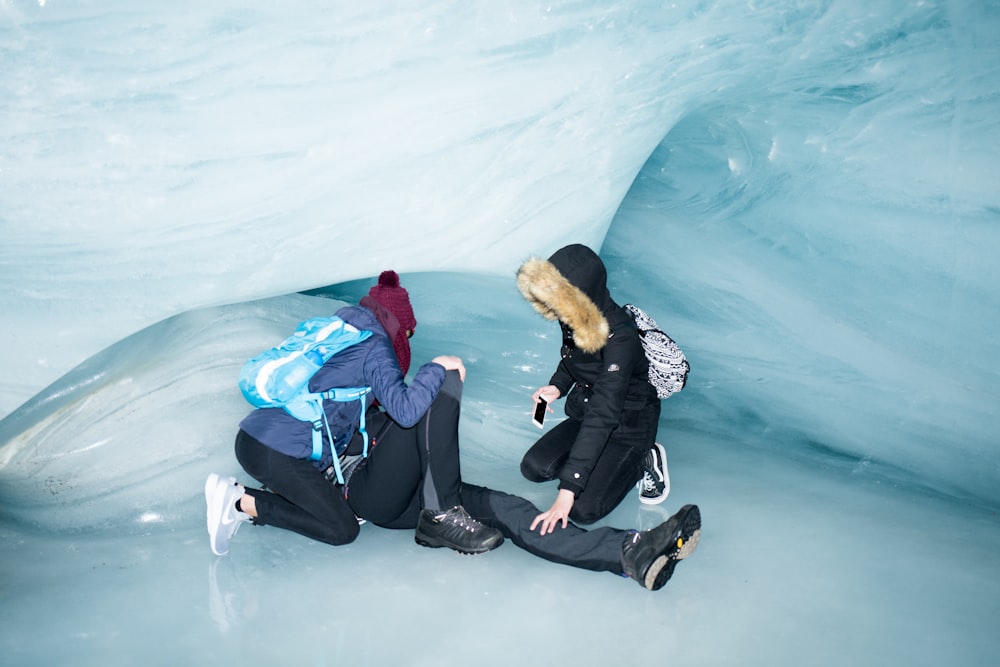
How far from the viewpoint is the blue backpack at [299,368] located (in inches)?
84.0

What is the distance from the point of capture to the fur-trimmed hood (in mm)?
2236

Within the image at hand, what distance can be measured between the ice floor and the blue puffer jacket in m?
0.40

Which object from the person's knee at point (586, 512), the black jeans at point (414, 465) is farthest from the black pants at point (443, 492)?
the person's knee at point (586, 512)

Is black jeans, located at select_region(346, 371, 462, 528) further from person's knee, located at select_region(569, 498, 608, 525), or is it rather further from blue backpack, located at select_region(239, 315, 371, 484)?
person's knee, located at select_region(569, 498, 608, 525)

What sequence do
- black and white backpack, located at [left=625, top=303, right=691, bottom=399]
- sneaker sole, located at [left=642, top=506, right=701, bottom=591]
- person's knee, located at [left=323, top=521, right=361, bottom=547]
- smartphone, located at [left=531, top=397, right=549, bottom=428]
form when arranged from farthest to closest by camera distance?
1. smartphone, located at [left=531, top=397, right=549, bottom=428]
2. black and white backpack, located at [left=625, top=303, right=691, bottom=399]
3. person's knee, located at [left=323, top=521, right=361, bottom=547]
4. sneaker sole, located at [left=642, top=506, right=701, bottom=591]

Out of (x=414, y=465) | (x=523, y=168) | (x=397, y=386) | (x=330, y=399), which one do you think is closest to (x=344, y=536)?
(x=414, y=465)

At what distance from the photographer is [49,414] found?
2.82 m

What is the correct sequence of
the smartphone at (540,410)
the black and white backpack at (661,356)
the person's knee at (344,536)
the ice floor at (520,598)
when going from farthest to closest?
the smartphone at (540,410), the black and white backpack at (661,356), the person's knee at (344,536), the ice floor at (520,598)

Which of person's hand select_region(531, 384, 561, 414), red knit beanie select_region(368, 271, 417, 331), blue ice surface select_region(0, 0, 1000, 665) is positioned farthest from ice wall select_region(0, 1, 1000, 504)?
person's hand select_region(531, 384, 561, 414)

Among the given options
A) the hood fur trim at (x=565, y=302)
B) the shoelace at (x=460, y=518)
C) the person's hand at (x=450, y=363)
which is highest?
the hood fur trim at (x=565, y=302)

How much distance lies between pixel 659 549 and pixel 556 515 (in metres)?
0.28

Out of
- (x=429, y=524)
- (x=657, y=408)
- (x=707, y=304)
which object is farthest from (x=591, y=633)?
(x=707, y=304)

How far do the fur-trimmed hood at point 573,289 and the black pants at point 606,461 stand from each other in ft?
1.36

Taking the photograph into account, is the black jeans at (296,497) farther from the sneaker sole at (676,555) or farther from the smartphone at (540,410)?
the sneaker sole at (676,555)
